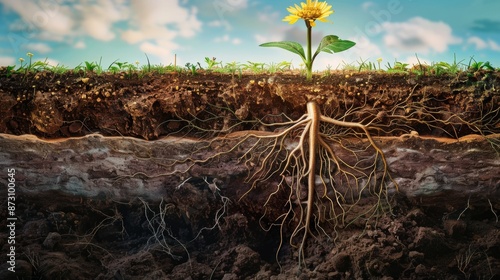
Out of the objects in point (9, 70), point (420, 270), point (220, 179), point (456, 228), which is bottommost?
point (420, 270)

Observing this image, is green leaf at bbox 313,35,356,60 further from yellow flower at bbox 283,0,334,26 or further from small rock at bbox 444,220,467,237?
small rock at bbox 444,220,467,237

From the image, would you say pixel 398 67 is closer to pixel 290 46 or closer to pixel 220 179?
pixel 290 46

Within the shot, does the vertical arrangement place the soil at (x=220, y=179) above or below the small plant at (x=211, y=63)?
below

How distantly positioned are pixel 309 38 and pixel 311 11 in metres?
0.10

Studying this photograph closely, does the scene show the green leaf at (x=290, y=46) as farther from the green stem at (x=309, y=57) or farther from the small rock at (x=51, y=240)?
the small rock at (x=51, y=240)

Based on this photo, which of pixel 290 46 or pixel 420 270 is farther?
pixel 290 46

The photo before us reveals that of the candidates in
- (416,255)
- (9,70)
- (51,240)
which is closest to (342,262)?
(416,255)

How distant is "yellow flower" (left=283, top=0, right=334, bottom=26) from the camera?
1.72 meters

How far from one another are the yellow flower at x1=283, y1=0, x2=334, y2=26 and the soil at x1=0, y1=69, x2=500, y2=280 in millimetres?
215

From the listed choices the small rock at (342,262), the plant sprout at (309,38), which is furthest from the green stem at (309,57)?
the small rock at (342,262)

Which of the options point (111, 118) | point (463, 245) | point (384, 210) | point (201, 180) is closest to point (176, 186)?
point (201, 180)

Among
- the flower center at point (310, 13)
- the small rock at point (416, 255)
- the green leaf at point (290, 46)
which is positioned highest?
the flower center at point (310, 13)

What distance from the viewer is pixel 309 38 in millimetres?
1781

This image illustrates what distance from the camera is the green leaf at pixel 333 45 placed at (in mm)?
1769
